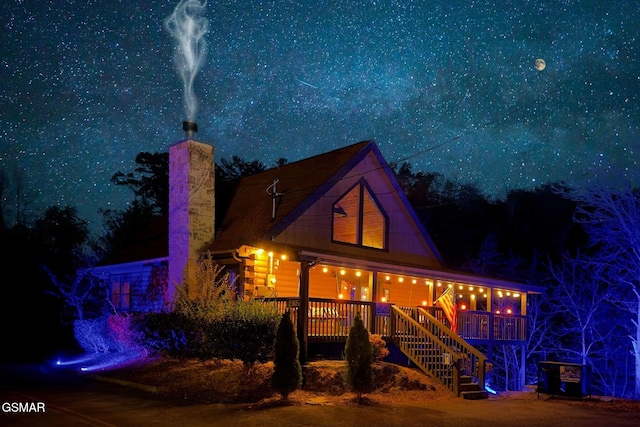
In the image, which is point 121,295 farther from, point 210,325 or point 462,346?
point 462,346

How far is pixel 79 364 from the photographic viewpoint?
20375mm

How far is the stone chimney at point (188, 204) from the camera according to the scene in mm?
20797

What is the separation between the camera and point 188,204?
Result: 2102 centimetres

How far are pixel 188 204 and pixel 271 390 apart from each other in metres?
8.93

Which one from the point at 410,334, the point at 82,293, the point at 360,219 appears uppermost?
the point at 360,219

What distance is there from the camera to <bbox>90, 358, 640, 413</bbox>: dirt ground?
13812mm

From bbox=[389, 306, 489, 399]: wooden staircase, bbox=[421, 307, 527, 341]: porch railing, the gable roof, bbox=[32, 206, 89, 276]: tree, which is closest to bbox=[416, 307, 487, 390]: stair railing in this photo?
bbox=[389, 306, 489, 399]: wooden staircase

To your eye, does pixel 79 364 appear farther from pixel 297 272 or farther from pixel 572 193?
pixel 572 193

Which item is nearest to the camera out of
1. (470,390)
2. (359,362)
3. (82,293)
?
(359,362)

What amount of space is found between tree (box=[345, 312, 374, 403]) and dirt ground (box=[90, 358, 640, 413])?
0.39m

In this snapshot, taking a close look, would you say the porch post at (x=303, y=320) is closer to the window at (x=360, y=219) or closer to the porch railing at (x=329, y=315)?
the porch railing at (x=329, y=315)

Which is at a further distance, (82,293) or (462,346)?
(82,293)

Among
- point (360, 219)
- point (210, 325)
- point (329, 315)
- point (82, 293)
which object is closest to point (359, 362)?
point (329, 315)

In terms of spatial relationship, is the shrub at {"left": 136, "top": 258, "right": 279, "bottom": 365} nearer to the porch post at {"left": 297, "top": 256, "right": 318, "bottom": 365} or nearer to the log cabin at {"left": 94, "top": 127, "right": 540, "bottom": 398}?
the porch post at {"left": 297, "top": 256, "right": 318, "bottom": 365}
